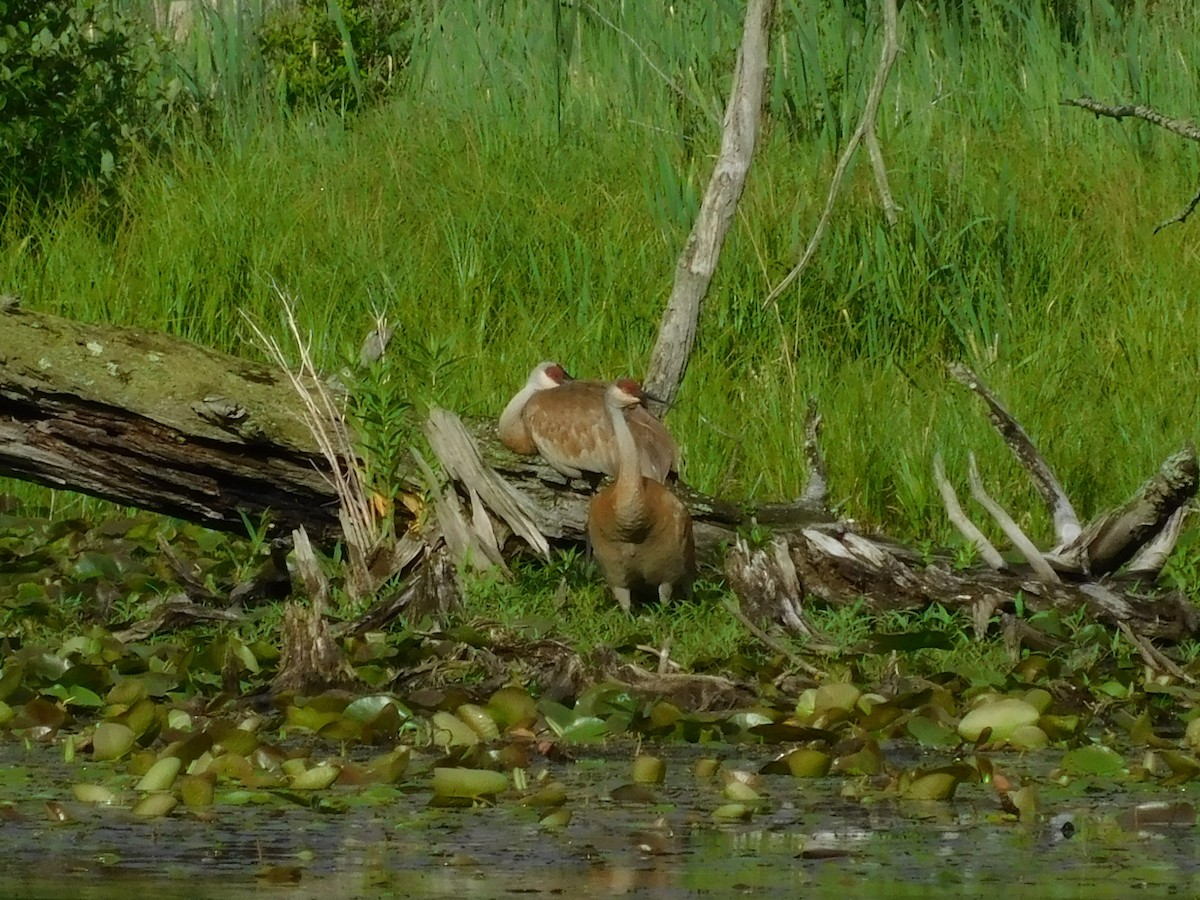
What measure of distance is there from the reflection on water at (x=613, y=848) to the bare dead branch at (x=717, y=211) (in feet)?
11.0

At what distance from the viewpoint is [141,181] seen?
9.88 meters

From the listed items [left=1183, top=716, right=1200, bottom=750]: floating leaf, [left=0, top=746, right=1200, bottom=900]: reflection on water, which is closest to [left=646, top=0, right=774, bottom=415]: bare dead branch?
[left=1183, top=716, right=1200, bottom=750]: floating leaf

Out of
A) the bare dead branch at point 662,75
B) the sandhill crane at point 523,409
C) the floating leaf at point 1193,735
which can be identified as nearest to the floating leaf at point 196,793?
the floating leaf at point 1193,735

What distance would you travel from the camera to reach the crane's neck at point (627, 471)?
596 cm

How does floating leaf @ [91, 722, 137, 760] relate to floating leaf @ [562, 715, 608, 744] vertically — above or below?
above

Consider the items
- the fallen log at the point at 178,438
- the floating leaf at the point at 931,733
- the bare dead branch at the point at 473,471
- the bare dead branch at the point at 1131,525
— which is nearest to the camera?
the floating leaf at the point at 931,733

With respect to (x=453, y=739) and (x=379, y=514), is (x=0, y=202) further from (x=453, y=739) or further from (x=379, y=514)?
(x=453, y=739)

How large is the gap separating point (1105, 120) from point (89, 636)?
6550 mm

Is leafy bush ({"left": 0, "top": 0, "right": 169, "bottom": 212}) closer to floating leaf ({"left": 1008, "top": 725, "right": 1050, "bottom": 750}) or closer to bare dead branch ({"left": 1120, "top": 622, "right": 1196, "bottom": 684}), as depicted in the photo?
bare dead branch ({"left": 1120, "top": 622, "right": 1196, "bottom": 684})

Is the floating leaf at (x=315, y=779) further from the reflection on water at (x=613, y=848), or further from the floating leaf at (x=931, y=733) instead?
the floating leaf at (x=931, y=733)

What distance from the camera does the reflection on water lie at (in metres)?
3.34

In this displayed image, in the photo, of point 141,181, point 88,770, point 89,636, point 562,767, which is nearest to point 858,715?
point 562,767

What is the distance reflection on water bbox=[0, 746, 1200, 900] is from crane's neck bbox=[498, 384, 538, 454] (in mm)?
2450

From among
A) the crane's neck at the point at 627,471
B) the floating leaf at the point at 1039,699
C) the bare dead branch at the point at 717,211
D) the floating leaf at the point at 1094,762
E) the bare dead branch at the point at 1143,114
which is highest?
the bare dead branch at the point at 1143,114
